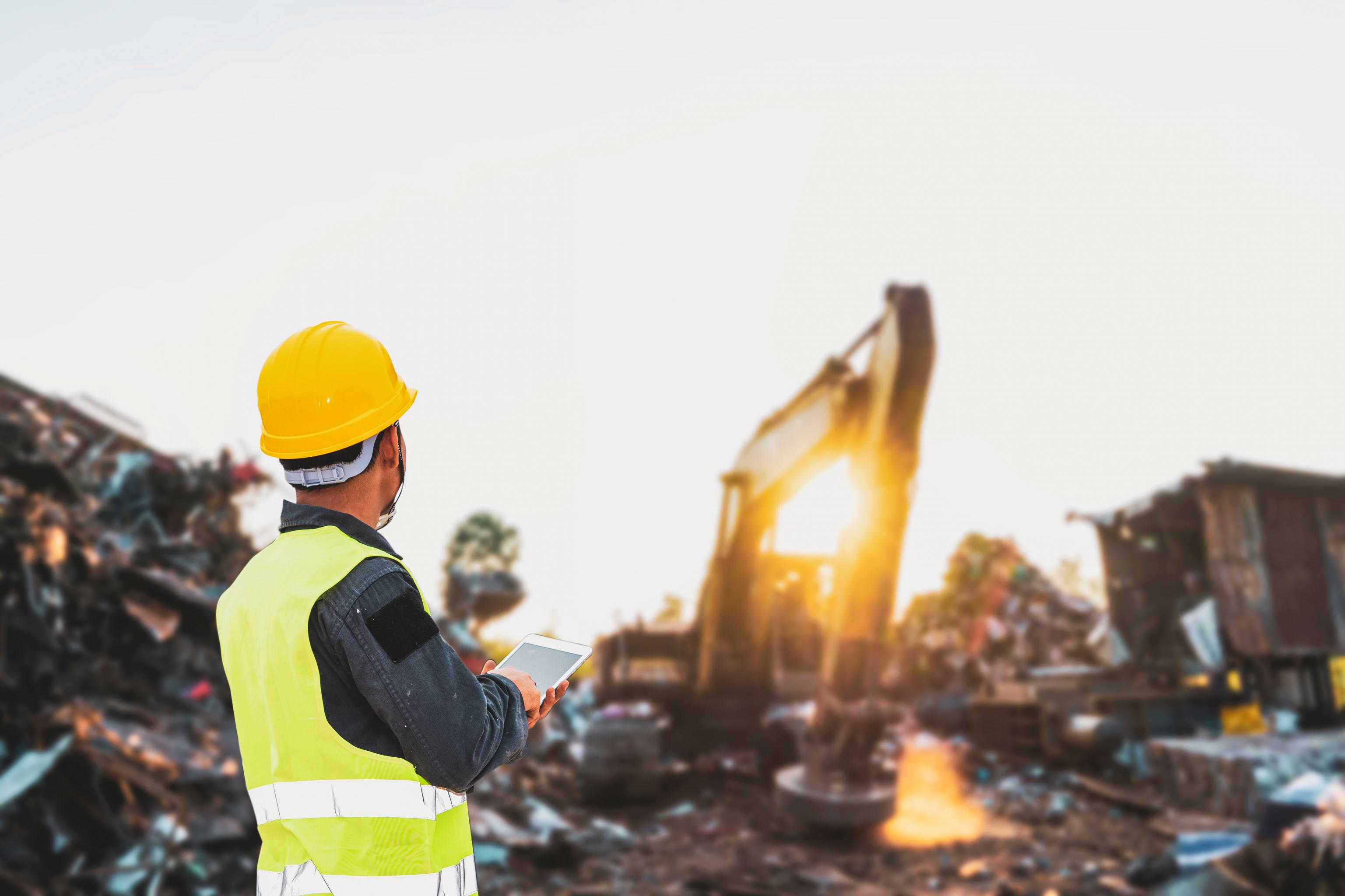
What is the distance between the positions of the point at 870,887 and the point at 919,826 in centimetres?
200

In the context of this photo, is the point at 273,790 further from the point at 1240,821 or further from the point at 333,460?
the point at 1240,821

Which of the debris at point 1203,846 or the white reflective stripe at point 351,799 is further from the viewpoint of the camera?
the debris at point 1203,846

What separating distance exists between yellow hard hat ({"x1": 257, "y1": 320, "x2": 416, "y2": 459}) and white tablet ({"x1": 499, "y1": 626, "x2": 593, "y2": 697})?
469 millimetres

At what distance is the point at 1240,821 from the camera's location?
6.64 m

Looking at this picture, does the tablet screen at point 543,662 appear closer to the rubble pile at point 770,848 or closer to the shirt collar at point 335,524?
the shirt collar at point 335,524

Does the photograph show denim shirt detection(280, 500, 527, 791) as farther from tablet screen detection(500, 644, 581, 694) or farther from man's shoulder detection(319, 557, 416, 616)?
tablet screen detection(500, 644, 581, 694)

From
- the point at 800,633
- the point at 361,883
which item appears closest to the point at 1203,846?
the point at 800,633

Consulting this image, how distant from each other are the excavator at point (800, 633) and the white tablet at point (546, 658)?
15.7ft

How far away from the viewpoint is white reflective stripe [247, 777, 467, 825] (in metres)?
1.18

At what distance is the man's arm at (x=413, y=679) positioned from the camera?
1.16m

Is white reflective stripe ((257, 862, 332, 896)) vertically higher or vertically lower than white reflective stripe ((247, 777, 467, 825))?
lower

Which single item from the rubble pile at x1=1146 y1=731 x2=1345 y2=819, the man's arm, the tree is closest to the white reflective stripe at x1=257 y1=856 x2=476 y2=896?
the man's arm

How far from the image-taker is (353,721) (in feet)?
3.94

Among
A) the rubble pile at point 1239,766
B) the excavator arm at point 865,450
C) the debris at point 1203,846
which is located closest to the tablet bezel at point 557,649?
the excavator arm at point 865,450
